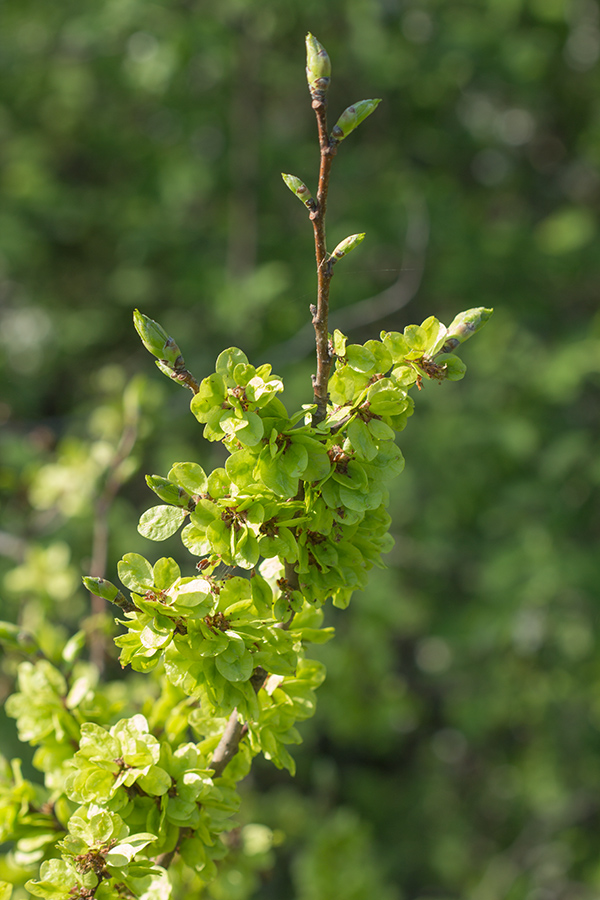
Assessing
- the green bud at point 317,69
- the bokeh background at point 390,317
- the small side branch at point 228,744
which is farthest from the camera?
the bokeh background at point 390,317

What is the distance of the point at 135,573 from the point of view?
27.1 inches

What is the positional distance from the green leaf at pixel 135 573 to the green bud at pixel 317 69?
48 centimetres

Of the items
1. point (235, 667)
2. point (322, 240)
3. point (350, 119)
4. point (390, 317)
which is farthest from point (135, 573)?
Result: point (390, 317)

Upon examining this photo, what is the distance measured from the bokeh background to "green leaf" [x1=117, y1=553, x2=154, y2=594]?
2.29 meters

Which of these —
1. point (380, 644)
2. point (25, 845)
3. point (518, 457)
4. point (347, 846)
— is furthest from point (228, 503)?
point (518, 457)

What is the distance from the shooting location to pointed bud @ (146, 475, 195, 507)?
0.65 m

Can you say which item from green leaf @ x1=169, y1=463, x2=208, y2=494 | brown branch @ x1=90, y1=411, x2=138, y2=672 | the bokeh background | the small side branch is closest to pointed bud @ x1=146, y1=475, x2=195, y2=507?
green leaf @ x1=169, y1=463, x2=208, y2=494

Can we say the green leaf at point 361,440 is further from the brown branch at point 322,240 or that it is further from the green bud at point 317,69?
the green bud at point 317,69

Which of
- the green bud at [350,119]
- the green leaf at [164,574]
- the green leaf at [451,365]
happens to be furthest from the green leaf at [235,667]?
the green bud at [350,119]

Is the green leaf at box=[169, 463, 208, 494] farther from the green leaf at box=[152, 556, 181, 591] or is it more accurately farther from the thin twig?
the thin twig

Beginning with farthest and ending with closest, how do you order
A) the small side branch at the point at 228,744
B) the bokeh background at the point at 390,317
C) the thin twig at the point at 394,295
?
the bokeh background at the point at 390,317 → the thin twig at the point at 394,295 → the small side branch at the point at 228,744

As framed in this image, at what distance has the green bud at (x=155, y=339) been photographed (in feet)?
2.13

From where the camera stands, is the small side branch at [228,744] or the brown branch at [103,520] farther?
the brown branch at [103,520]

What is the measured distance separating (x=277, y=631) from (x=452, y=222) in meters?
3.70
